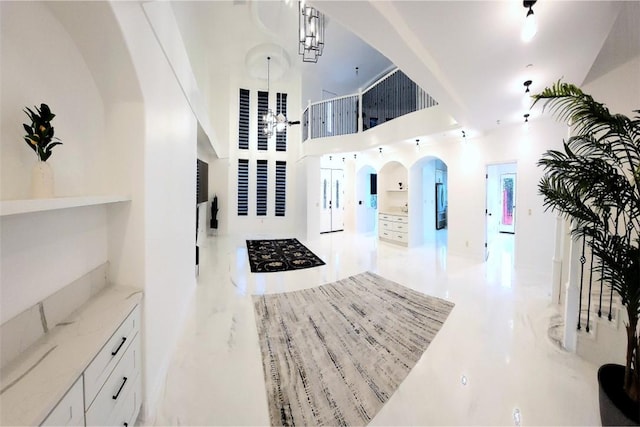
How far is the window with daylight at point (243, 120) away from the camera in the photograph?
30.5 ft

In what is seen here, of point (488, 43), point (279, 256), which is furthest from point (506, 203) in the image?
point (488, 43)

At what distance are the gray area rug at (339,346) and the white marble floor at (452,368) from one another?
0.11 metres

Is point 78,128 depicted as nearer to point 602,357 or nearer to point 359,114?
point 602,357

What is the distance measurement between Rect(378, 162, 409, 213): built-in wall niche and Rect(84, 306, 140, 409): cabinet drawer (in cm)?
772

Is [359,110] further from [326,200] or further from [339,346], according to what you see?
[339,346]

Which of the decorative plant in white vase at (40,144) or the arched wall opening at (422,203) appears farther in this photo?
the arched wall opening at (422,203)

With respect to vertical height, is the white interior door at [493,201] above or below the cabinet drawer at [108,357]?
above

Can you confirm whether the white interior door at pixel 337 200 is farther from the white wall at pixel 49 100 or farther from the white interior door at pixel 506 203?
the white wall at pixel 49 100

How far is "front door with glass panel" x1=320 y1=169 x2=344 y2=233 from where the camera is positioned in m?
10.3

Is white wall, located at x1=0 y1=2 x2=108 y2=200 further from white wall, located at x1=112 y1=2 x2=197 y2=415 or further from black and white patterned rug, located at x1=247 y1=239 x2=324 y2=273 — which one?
black and white patterned rug, located at x1=247 y1=239 x2=324 y2=273

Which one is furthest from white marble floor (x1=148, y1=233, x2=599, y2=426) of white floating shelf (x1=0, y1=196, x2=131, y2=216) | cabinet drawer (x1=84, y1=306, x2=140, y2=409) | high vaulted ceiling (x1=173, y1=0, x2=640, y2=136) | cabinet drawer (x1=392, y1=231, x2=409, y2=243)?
cabinet drawer (x1=392, y1=231, x2=409, y2=243)

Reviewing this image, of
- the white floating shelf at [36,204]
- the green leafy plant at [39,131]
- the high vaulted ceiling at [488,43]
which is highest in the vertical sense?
the high vaulted ceiling at [488,43]

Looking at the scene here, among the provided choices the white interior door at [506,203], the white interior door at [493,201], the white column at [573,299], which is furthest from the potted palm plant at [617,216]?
the white interior door at [506,203]

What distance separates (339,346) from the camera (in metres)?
2.49
